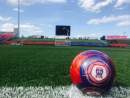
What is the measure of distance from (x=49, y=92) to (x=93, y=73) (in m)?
1.15

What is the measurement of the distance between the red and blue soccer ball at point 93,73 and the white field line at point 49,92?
31cm

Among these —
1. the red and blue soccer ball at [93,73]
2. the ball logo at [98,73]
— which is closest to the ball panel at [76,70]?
the red and blue soccer ball at [93,73]

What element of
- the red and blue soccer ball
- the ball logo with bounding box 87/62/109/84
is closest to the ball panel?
the red and blue soccer ball

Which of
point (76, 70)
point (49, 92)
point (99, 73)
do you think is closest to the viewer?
point (99, 73)

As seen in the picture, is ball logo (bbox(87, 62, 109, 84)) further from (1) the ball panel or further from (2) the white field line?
(2) the white field line

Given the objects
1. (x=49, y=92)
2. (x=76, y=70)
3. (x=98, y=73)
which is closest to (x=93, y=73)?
(x=98, y=73)

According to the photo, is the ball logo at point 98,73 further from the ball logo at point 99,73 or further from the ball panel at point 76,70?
the ball panel at point 76,70

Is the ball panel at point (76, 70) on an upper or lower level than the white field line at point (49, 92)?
upper

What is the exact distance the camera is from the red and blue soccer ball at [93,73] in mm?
5109

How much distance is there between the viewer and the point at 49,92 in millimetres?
5871

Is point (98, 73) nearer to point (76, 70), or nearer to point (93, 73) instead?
point (93, 73)

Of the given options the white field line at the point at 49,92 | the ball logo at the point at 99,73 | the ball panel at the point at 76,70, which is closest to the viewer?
the ball logo at the point at 99,73

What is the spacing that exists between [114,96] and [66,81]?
1777 mm

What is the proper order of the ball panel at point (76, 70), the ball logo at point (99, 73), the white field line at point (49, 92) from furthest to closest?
the white field line at point (49, 92)
the ball panel at point (76, 70)
the ball logo at point (99, 73)
